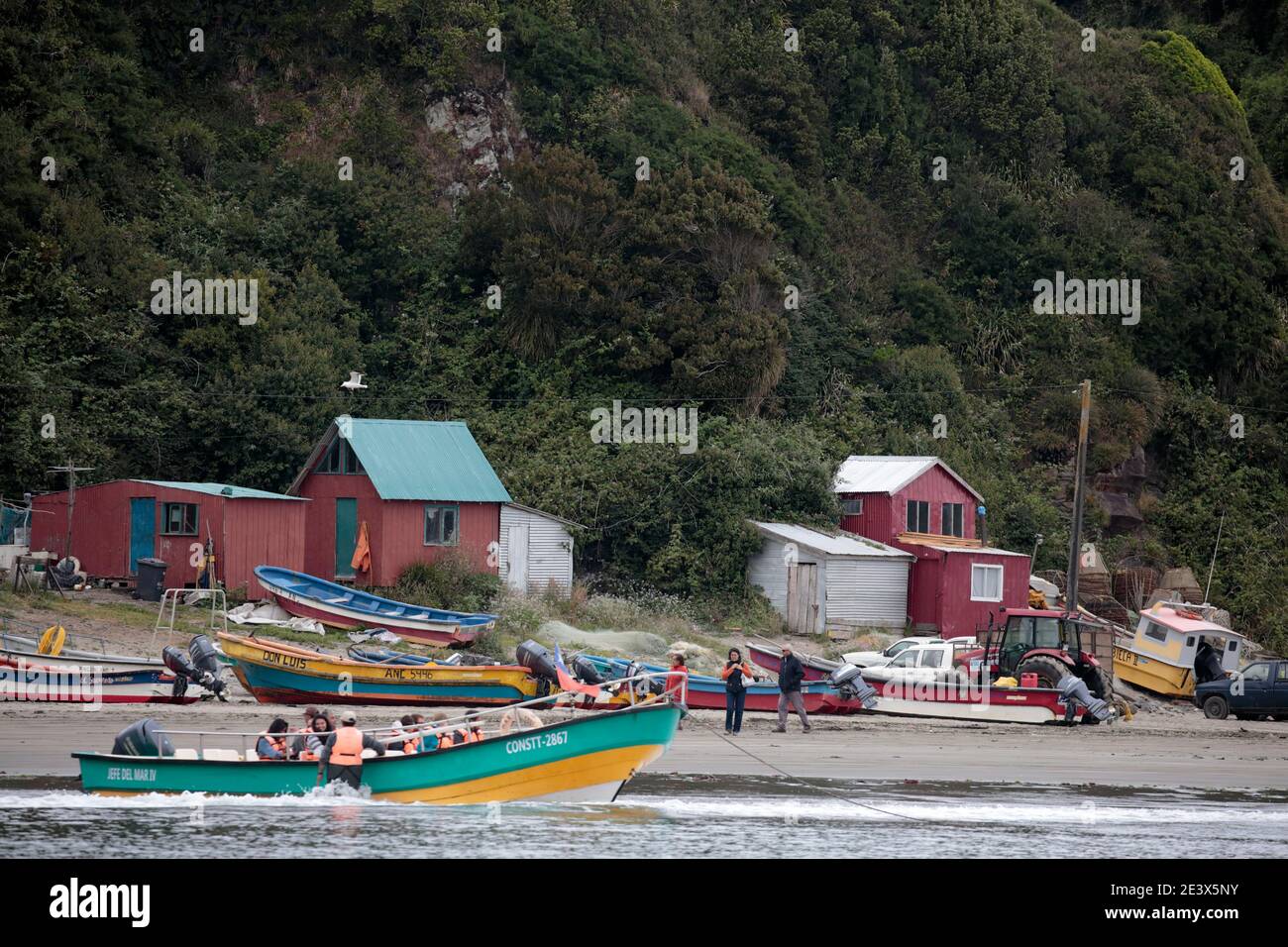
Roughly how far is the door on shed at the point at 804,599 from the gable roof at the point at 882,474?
4.47 metres

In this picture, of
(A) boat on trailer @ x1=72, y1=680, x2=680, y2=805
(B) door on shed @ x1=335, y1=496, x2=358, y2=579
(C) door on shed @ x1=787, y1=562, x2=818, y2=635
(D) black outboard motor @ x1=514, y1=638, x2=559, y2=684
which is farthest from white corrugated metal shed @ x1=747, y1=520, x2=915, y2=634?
(A) boat on trailer @ x1=72, y1=680, x2=680, y2=805

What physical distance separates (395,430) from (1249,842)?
27.5 metres

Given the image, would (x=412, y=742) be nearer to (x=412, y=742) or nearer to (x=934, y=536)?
(x=412, y=742)

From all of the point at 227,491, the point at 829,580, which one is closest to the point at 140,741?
the point at 227,491

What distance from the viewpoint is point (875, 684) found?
1245 inches

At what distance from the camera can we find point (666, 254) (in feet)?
176

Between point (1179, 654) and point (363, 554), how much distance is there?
20.7 m

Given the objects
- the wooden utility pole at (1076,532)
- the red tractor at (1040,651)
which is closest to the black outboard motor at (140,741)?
the red tractor at (1040,651)

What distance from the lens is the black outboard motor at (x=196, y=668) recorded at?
28125 mm

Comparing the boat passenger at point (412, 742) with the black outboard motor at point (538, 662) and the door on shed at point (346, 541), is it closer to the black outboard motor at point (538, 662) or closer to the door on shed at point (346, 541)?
the black outboard motor at point (538, 662)

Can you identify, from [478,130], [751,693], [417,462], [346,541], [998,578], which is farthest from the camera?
[478,130]

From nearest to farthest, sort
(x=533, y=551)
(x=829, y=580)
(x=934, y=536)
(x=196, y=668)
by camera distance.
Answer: (x=196, y=668)
(x=829, y=580)
(x=533, y=551)
(x=934, y=536)

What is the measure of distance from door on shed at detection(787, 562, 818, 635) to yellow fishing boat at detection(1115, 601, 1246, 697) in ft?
30.3

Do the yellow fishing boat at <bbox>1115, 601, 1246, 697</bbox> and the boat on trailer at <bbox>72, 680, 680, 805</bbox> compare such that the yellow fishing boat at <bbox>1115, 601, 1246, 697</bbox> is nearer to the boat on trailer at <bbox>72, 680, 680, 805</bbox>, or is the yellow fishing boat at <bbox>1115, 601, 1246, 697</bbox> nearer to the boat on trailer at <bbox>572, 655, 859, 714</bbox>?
the boat on trailer at <bbox>572, 655, 859, 714</bbox>
